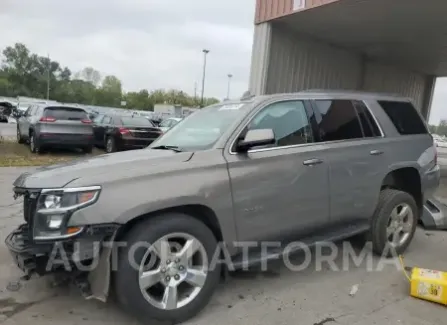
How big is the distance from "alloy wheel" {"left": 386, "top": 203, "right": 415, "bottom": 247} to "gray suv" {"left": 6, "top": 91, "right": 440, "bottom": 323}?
2cm

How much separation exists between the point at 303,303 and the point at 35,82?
98.7 metres

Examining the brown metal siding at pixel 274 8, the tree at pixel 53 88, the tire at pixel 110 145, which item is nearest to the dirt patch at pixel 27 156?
the tire at pixel 110 145

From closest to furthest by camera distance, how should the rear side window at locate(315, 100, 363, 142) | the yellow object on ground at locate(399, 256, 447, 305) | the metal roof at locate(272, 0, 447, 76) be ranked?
the yellow object on ground at locate(399, 256, 447, 305) < the rear side window at locate(315, 100, 363, 142) < the metal roof at locate(272, 0, 447, 76)

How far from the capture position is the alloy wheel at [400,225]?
464 cm

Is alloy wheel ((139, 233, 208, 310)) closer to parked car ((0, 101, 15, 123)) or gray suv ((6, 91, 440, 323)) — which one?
gray suv ((6, 91, 440, 323))

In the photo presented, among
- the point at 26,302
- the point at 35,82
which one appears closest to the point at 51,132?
the point at 26,302

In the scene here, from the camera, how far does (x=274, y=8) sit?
990 centimetres

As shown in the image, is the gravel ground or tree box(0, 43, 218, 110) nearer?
the gravel ground

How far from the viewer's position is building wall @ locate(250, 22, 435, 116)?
10461 millimetres

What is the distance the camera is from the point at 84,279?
2.95 meters

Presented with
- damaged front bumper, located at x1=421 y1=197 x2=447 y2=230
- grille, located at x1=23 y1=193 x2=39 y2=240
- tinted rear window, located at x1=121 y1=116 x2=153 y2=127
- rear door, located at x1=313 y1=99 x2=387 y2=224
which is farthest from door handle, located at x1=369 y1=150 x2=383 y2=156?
tinted rear window, located at x1=121 y1=116 x2=153 y2=127

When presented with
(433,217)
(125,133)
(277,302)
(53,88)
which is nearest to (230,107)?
(277,302)

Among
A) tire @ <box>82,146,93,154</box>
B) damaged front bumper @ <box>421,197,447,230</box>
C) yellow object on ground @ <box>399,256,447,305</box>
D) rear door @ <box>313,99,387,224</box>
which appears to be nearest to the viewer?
yellow object on ground @ <box>399,256,447,305</box>

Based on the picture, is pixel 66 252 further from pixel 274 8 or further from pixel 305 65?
pixel 305 65
